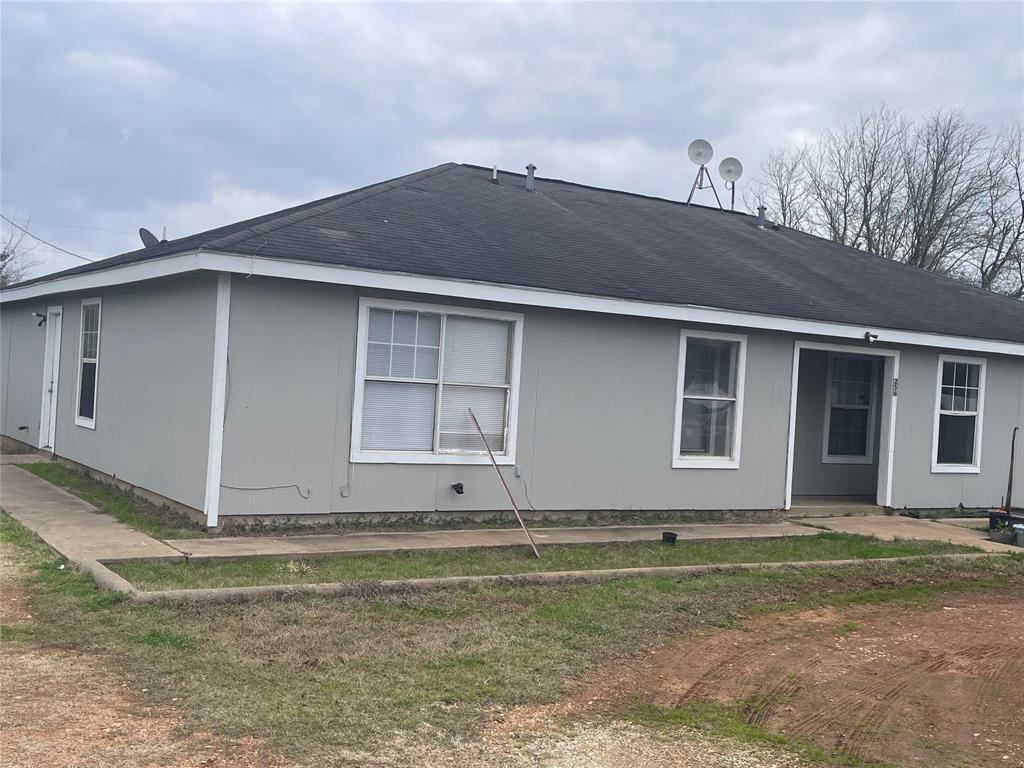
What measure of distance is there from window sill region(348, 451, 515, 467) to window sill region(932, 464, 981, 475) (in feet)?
21.9

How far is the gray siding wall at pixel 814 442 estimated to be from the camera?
14.3 meters

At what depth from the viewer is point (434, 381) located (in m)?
10.2

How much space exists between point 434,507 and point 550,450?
1.47 meters

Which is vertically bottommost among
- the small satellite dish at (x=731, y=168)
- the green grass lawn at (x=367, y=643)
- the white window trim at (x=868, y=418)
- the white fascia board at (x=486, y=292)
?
the green grass lawn at (x=367, y=643)

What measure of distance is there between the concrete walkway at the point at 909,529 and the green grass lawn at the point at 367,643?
309 centimetres

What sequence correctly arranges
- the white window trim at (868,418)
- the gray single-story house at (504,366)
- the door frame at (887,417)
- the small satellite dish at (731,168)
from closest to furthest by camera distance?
the gray single-story house at (504,366) < the door frame at (887,417) < the white window trim at (868,418) < the small satellite dish at (731,168)

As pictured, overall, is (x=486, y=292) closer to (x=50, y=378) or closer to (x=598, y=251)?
(x=598, y=251)

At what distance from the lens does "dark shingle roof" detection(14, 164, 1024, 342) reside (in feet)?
33.1

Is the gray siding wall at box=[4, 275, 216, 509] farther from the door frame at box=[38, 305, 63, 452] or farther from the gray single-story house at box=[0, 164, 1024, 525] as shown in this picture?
the door frame at box=[38, 305, 63, 452]

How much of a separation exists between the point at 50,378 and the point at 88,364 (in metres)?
1.95

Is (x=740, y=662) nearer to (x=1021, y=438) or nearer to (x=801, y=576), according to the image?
(x=801, y=576)

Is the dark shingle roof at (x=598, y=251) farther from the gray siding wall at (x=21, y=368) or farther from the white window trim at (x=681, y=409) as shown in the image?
the gray siding wall at (x=21, y=368)

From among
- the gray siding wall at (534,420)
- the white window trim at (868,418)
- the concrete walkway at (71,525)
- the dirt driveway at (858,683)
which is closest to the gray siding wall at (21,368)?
the concrete walkway at (71,525)

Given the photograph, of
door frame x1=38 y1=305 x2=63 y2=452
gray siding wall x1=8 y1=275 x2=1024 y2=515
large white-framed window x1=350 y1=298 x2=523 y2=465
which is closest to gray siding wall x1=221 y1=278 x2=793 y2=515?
gray siding wall x1=8 y1=275 x2=1024 y2=515
